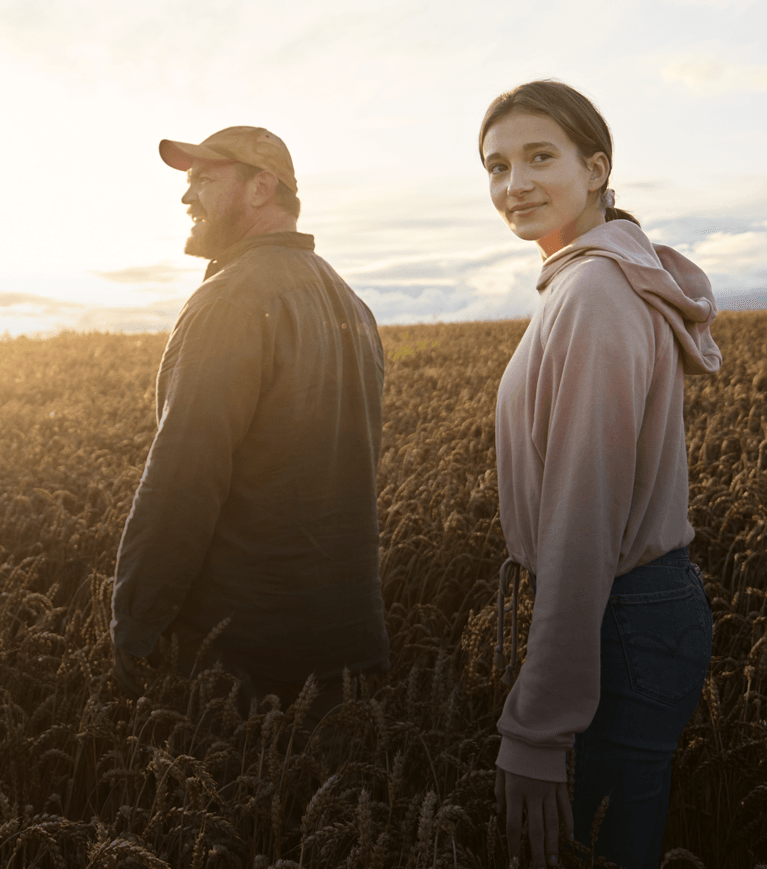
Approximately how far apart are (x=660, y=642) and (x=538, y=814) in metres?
0.41

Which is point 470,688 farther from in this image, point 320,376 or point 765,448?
point 765,448

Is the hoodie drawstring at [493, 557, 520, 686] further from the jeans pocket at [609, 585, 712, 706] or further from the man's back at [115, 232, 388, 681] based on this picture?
the man's back at [115, 232, 388, 681]

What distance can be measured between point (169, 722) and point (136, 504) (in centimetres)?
75

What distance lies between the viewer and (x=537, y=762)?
1.23 meters

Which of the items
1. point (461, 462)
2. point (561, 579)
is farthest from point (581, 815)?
point (461, 462)

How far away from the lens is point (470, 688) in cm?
219

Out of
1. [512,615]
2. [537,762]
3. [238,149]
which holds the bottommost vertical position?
[537,762]

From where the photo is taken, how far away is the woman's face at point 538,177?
1461mm

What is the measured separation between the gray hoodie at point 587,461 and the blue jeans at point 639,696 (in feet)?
0.30

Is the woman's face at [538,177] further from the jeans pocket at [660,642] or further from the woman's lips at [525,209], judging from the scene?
the jeans pocket at [660,642]

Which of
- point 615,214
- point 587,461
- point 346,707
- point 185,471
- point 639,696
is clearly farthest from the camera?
point 185,471

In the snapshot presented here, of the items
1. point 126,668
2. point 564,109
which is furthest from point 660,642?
point 126,668

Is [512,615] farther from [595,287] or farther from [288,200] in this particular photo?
[288,200]

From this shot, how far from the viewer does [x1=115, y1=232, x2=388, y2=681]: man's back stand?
2.16 meters
